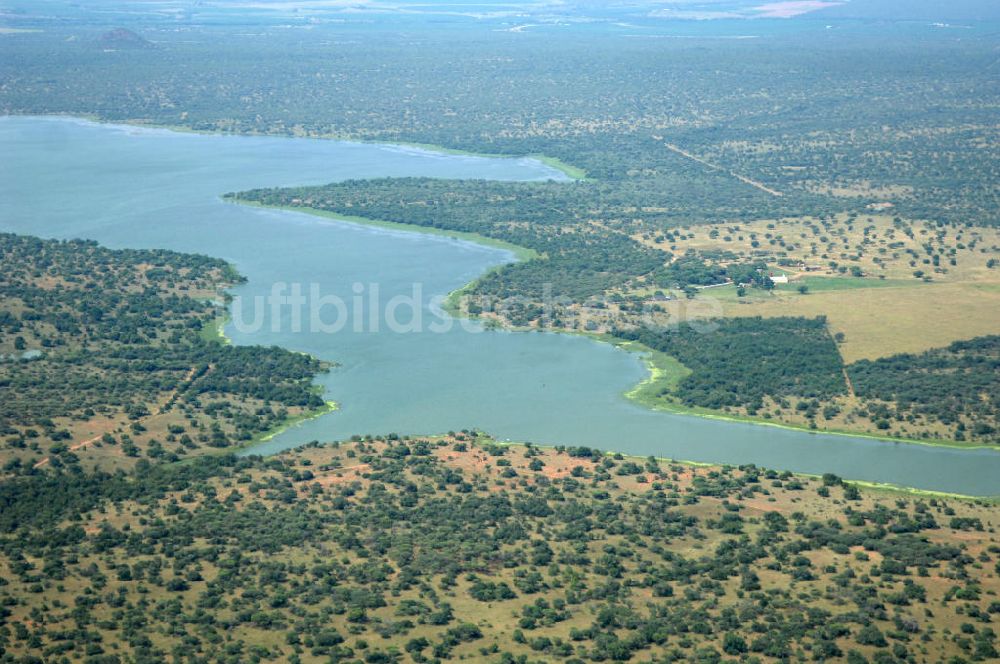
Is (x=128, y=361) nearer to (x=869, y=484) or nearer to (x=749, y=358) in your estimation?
(x=749, y=358)

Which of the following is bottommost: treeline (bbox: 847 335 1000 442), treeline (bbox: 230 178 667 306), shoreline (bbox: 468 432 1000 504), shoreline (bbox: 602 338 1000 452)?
shoreline (bbox: 468 432 1000 504)

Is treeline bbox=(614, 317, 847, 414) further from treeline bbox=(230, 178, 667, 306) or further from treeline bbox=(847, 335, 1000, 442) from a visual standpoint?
treeline bbox=(230, 178, 667, 306)

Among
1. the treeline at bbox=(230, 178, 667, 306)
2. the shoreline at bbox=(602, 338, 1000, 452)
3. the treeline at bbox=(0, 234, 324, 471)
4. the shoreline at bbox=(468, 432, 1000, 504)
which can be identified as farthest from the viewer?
the treeline at bbox=(230, 178, 667, 306)

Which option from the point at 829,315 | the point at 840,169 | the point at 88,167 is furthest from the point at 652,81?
the point at 829,315

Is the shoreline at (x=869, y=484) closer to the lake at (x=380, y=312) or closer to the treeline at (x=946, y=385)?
the lake at (x=380, y=312)

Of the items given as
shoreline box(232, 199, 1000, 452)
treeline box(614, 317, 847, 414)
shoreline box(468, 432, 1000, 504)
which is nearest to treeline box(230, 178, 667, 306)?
shoreline box(232, 199, 1000, 452)

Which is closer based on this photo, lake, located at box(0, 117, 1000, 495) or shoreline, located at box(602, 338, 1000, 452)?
shoreline, located at box(602, 338, 1000, 452)

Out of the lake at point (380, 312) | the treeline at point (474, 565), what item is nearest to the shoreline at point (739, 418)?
the lake at point (380, 312)

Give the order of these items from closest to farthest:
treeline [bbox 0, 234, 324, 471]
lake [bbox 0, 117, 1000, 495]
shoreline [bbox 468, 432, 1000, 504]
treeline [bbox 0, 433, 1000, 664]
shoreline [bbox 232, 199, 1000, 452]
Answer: treeline [bbox 0, 433, 1000, 664] < shoreline [bbox 468, 432, 1000, 504] < lake [bbox 0, 117, 1000, 495] < treeline [bbox 0, 234, 324, 471] < shoreline [bbox 232, 199, 1000, 452]

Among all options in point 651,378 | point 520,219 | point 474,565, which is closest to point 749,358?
point 651,378
